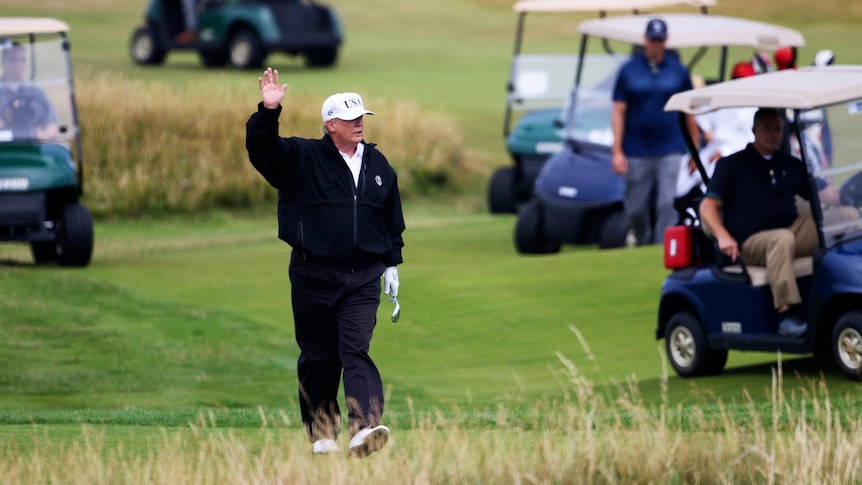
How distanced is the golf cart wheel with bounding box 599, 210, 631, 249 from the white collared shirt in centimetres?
750

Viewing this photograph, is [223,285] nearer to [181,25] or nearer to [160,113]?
[160,113]

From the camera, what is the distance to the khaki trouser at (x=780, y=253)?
899 centimetres

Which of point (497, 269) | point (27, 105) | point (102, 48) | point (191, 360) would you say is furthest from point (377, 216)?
point (102, 48)

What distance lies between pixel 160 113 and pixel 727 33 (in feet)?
28.7

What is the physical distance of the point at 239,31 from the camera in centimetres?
3172

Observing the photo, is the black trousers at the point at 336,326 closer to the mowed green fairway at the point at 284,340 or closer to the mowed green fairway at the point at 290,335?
the mowed green fairway at the point at 284,340

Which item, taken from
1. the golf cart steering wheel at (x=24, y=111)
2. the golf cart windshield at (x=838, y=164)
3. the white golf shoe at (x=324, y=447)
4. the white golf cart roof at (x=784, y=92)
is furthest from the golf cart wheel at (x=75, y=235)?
the white golf shoe at (x=324, y=447)

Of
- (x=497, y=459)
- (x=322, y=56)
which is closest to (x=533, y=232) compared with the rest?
(x=497, y=459)

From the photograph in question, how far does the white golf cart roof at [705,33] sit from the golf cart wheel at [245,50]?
16.8 metres

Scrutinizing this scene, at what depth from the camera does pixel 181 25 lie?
32625 millimetres

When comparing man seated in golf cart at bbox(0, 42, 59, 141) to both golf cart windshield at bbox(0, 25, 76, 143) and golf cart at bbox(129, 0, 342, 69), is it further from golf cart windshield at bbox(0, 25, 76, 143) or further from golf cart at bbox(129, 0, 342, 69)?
golf cart at bbox(129, 0, 342, 69)

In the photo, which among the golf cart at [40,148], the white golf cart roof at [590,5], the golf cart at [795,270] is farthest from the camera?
the white golf cart roof at [590,5]

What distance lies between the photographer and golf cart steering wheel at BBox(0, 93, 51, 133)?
45.7ft

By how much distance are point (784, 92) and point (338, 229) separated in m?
3.10
